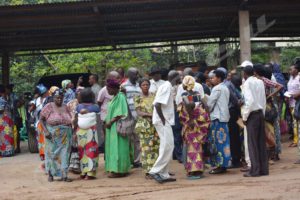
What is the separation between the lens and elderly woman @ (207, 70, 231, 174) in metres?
7.68

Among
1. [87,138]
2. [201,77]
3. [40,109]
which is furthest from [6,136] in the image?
[201,77]

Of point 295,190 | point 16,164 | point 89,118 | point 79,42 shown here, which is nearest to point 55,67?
point 79,42

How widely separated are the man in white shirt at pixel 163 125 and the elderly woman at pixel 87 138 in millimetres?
1137

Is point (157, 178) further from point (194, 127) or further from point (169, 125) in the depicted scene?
Result: point (194, 127)

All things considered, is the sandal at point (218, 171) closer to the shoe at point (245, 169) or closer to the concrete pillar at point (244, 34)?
the shoe at point (245, 169)

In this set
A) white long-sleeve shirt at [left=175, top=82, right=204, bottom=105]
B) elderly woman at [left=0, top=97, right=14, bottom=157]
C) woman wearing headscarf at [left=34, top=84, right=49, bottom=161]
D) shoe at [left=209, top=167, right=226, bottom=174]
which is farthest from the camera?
elderly woman at [left=0, top=97, right=14, bottom=157]

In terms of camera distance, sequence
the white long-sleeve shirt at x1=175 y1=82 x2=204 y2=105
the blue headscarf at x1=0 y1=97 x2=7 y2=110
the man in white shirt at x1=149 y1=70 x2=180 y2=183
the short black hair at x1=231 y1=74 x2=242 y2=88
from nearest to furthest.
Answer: the man in white shirt at x1=149 y1=70 x2=180 y2=183 → the white long-sleeve shirt at x1=175 y1=82 x2=204 y2=105 → the short black hair at x1=231 y1=74 x2=242 y2=88 → the blue headscarf at x1=0 y1=97 x2=7 y2=110

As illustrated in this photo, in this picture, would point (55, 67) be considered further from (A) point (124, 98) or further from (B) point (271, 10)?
(A) point (124, 98)

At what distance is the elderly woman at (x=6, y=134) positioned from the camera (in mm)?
11752

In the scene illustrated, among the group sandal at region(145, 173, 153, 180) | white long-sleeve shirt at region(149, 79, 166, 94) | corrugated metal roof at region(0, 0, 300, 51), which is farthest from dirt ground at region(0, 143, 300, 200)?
corrugated metal roof at region(0, 0, 300, 51)

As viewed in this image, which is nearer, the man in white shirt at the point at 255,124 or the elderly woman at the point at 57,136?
the man in white shirt at the point at 255,124

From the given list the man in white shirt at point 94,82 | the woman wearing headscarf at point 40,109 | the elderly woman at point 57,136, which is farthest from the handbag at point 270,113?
the woman wearing headscarf at point 40,109

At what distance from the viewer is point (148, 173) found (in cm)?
774

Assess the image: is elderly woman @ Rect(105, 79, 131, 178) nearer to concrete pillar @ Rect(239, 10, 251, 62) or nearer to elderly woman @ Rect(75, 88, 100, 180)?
elderly woman @ Rect(75, 88, 100, 180)
